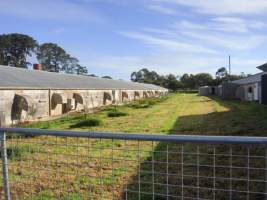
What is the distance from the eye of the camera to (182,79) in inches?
4860

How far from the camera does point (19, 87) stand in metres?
20.3

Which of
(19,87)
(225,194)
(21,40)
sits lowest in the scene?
(225,194)

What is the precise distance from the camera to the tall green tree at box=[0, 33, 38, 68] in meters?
83.7

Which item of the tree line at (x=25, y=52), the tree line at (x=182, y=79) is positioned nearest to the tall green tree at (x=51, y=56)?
the tree line at (x=25, y=52)

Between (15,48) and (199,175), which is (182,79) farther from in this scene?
(199,175)

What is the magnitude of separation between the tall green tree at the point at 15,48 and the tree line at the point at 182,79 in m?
43.5

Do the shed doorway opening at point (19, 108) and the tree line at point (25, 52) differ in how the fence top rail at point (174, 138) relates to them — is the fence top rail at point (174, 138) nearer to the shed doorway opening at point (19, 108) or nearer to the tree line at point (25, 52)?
the shed doorway opening at point (19, 108)

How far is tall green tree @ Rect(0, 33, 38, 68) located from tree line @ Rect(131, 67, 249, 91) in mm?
43474

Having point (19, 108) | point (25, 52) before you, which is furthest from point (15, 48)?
point (19, 108)

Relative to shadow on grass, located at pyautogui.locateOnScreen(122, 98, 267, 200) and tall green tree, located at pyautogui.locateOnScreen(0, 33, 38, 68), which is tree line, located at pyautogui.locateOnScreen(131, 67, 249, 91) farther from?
shadow on grass, located at pyautogui.locateOnScreen(122, 98, 267, 200)

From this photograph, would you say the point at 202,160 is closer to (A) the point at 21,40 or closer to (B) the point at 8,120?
(B) the point at 8,120

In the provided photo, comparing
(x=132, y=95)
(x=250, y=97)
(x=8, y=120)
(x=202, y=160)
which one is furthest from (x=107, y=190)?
(x=132, y=95)

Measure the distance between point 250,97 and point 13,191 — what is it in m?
38.8

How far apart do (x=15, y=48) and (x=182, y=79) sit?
178 feet
